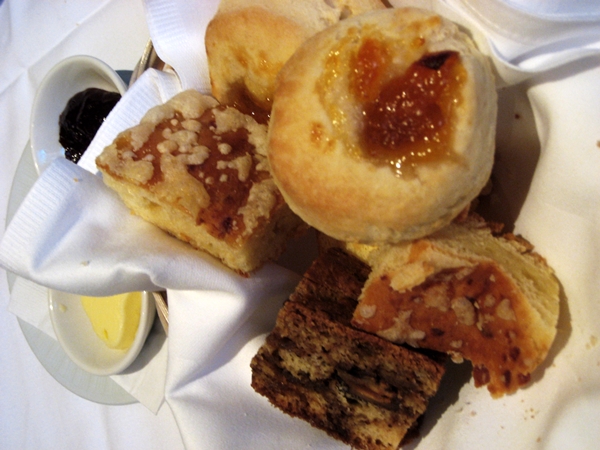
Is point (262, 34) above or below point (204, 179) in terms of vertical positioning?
above

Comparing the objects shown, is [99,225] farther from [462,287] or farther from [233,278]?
[462,287]

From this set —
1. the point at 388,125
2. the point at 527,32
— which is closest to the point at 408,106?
the point at 388,125

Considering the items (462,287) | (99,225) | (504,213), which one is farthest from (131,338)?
(504,213)

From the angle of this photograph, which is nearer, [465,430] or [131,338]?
[465,430]

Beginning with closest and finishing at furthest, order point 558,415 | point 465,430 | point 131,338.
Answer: point 558,415 → point 465,430 → point 131,338

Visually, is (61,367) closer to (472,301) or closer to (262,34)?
(262,34)

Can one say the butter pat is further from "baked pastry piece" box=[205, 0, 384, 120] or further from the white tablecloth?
"baked pastry piece" box=[205, 0, 384, 120]

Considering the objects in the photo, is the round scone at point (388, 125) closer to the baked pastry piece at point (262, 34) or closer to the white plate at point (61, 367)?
the baked pastry piece at point (262, 34)

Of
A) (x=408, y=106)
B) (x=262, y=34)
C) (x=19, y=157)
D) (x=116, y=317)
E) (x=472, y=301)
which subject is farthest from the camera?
(x=19, y=157)
